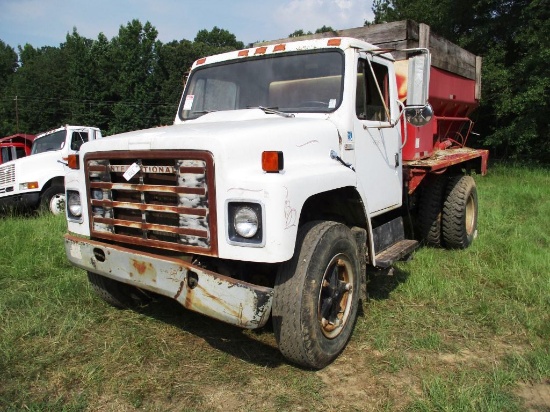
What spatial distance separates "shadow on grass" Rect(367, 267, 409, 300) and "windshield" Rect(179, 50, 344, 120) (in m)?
1.65

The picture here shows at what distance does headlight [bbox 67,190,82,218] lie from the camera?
11.4ft

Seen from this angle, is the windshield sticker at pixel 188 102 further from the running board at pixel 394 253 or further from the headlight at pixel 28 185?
the headlight at pixel 28 185

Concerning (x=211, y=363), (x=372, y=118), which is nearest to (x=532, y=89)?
(x=372, y=118)

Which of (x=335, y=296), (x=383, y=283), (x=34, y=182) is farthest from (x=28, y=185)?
(x=335, y=296)

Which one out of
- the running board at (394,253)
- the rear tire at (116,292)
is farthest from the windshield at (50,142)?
the running board at (394,253)

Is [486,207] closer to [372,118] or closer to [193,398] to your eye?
[372,118]

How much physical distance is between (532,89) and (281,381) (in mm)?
14237

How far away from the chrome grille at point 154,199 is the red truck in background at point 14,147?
1203cm

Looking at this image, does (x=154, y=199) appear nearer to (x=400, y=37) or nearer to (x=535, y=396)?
(x=535, y=396)

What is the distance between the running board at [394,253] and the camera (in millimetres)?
3854

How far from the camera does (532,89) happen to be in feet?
46.3

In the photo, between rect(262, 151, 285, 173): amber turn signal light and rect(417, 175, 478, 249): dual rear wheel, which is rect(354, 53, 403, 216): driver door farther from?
rect(417, 175, 478, 249): dual rear wheel

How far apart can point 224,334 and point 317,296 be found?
1.12 meters

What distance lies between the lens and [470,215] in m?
6.43
